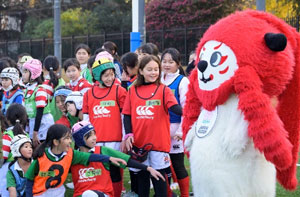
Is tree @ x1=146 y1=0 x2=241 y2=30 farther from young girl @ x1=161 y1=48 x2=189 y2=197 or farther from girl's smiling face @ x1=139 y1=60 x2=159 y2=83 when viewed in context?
girl's smiling face @ x1=139 y1=60 x2=159 y2=83

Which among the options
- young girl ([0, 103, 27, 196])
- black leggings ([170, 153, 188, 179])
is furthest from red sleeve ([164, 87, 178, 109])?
young girl ([0, 103, 27, 196])

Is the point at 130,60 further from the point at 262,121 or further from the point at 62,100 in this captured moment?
the point at 262,121

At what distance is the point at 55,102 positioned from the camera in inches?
283

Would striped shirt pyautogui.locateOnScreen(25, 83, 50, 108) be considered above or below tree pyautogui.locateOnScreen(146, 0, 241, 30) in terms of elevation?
below

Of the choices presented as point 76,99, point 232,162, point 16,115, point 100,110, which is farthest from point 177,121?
point 232,162

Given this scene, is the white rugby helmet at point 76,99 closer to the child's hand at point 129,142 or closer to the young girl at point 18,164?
the young girl at point 18,164

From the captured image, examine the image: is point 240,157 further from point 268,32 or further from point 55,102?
point 55,102

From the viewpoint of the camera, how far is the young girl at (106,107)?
580 cm

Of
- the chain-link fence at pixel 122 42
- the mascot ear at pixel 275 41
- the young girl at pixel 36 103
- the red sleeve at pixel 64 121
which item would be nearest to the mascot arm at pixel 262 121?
the mascot ear at pixel 275 41

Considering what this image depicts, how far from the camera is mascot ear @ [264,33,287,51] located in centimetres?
388

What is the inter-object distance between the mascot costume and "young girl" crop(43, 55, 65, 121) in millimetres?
3474

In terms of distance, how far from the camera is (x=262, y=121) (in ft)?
12.5

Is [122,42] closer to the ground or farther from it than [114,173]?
farther from it

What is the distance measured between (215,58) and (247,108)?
53 centimetres
